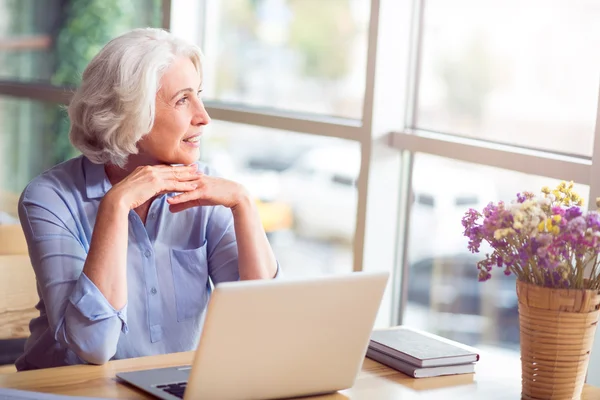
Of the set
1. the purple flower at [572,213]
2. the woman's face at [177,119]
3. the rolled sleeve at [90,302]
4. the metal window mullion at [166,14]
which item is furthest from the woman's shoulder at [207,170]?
the metal window mullion at [166,14]

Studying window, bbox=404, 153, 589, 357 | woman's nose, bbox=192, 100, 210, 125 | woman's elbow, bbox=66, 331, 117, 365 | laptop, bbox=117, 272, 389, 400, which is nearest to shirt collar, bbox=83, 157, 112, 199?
woman's nose, bbox=192, 100, 210, 125

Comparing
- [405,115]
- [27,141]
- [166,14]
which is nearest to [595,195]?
[405,115]

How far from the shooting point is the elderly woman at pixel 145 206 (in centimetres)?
202

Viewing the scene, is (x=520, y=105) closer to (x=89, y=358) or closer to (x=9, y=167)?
(x=89, y=358)

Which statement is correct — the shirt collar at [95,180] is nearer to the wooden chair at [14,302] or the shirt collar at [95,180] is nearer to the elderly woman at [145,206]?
the elderly woman at [145,206]

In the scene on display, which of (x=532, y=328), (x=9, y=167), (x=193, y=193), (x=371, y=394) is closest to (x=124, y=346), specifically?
(x=193, y=193)

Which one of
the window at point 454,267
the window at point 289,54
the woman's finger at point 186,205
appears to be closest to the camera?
the woman's finger at point 186,205

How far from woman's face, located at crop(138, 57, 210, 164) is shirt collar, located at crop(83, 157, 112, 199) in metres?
0.13

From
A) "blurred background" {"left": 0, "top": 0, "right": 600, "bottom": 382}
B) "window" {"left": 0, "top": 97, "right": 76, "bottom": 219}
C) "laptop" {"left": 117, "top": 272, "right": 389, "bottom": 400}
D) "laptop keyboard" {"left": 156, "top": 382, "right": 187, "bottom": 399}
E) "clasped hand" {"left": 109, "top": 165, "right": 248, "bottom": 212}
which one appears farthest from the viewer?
"window" {"left": 0, "top": 97, "right": 76, "bottom": 219}

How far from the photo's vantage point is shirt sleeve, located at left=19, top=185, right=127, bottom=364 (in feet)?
6.09

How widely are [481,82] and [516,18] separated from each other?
0.72 feet

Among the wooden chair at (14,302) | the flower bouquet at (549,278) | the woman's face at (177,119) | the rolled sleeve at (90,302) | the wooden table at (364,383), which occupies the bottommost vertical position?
the wooden chair at (14,302)

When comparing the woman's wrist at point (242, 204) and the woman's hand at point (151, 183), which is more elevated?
the woman's hand at point (151, 183)

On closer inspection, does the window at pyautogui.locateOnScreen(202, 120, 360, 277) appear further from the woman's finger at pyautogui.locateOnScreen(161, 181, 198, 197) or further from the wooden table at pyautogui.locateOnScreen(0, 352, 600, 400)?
the wooden table at pyautogui.locateOnScreen(0, 352, 600, 400)
